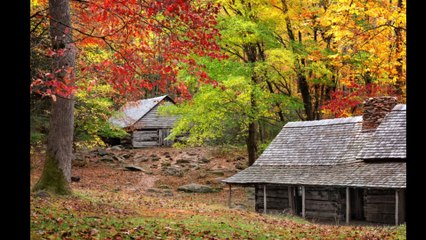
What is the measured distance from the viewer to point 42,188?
16250mm

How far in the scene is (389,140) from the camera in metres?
22.6

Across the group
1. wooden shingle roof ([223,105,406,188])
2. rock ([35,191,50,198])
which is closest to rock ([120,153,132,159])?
wooden shingle roof ([223,105,406,188])

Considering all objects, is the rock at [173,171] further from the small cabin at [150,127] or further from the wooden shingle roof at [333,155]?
the small cabin at [150,127]

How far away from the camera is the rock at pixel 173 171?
37691 mm

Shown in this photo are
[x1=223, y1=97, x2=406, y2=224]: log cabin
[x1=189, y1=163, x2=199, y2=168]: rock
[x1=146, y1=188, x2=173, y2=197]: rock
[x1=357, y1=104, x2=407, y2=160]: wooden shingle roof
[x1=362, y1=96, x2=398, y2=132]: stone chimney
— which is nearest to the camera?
[x1=223, y1=97, x2=406, y2=224]: log cabin

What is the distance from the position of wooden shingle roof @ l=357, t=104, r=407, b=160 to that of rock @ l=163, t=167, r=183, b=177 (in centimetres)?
1770

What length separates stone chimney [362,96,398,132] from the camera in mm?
24219

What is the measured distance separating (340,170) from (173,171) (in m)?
18.0

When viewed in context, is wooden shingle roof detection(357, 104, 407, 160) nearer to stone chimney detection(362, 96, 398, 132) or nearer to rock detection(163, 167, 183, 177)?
stone chimney detection(362, 96, 398, 132)

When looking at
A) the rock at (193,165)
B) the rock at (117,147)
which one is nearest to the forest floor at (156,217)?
the rock at (193,165)

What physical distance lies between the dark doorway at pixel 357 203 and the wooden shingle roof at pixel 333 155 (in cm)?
155

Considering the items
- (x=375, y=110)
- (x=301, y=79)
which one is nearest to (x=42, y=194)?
(x=375, y=110)

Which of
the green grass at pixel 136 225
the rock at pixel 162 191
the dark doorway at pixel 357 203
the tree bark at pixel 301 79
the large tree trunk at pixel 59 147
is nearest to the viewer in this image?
the green grass at pixel 136 225
